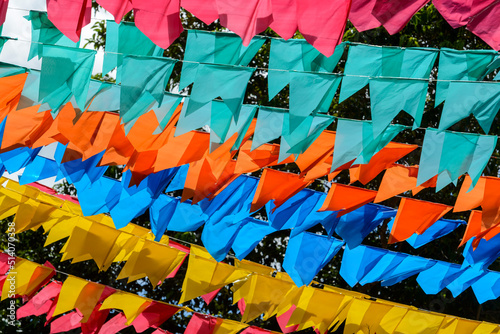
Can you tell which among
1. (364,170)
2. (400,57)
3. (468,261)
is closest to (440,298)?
(468,261)

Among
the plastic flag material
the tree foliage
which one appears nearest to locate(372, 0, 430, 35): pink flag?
the plastic flag material

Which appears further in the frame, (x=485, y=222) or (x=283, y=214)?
(x=283, y=214)

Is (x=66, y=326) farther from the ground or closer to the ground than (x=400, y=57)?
closer to the ground

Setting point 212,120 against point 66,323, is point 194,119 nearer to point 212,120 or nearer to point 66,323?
point 212,120

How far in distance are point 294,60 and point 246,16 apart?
0.64 m

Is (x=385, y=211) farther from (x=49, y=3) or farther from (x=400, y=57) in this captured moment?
(x=49, y=3)

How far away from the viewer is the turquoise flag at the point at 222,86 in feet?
11.1

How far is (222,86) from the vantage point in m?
3.38

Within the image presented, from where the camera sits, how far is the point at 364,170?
4.20 m

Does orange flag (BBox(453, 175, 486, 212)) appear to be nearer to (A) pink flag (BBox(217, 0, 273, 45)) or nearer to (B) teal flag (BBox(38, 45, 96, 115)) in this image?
(A) pink flag (BBox(217, 0, 273, 45))

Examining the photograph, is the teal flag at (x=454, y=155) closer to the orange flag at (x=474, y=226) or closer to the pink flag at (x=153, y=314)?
the orange flag at (x=474, y=226)

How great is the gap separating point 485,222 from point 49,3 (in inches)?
113

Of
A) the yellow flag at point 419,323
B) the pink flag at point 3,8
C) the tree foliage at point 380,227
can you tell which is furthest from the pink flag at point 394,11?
the tree foliage at point 380,227

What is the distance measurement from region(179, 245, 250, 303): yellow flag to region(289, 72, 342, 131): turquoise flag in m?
2.44
